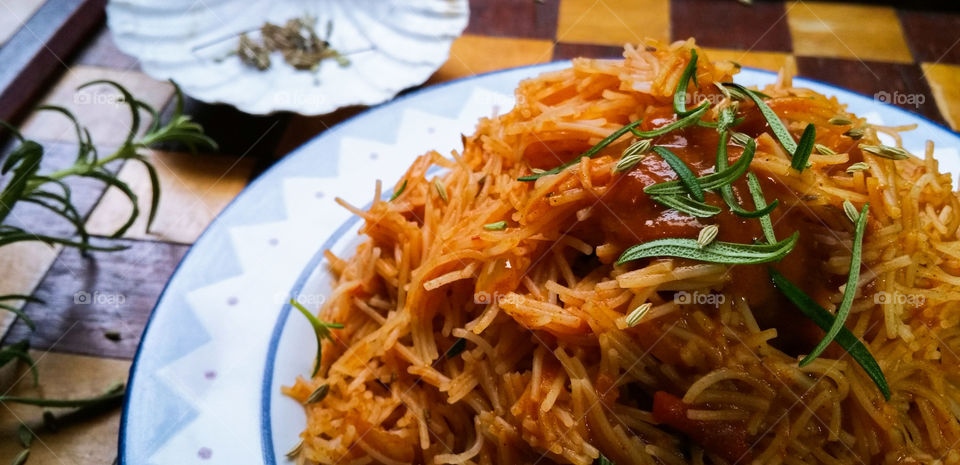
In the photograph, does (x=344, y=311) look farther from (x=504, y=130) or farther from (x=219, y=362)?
(x=504, y=130)

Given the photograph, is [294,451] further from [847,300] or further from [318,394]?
[847,300]

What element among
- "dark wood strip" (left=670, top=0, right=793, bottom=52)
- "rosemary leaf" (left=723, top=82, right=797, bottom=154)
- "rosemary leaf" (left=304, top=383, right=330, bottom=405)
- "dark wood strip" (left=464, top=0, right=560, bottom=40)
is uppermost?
"rosemary leaf" (left=723, top=82, right=797, bottom=154)

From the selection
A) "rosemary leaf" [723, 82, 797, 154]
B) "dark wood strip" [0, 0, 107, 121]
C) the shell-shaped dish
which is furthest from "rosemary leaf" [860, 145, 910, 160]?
"dark wood strip" [0, 0, 107, 121]

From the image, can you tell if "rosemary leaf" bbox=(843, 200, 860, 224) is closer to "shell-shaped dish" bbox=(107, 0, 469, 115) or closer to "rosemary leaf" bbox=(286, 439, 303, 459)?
"rosemary leaf" bbox=(286, 439, 303, 459)

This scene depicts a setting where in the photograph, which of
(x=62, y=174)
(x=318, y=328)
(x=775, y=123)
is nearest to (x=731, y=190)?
(x=775, y=123)

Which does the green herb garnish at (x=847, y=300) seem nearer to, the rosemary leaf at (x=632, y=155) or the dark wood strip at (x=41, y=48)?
the rosemary leaf at (x=632, y=155)

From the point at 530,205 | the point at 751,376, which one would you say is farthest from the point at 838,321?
the point at 530,205

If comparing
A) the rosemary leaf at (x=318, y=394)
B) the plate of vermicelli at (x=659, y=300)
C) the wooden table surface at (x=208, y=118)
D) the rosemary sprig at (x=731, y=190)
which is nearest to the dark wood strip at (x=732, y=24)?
the wooden table surface at (x=208, y=118)
